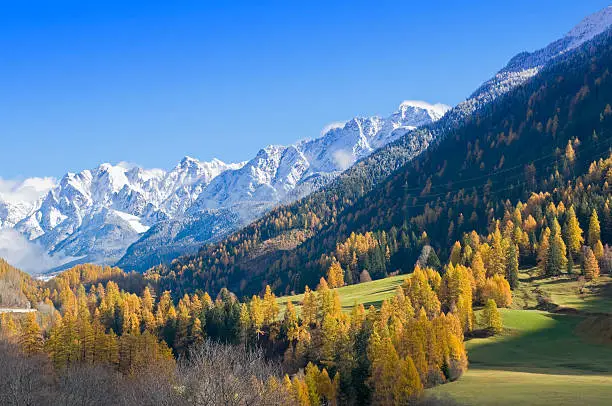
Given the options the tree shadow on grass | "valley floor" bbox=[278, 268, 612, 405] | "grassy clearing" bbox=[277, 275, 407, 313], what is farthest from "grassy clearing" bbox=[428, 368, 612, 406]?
"grassy clearing" bbox=[277, 275, 407, 313]

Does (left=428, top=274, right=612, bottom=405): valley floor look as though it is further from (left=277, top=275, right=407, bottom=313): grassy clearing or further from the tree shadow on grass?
(left=277, top=275, right=407, bottom=313): grassy clearing

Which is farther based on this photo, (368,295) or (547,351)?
(368,295)

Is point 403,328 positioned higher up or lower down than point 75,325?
lower down

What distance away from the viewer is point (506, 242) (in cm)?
15950

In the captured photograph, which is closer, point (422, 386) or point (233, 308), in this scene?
point (422, 386)

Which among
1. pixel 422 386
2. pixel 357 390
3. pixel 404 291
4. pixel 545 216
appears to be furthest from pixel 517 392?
pixel 545 216

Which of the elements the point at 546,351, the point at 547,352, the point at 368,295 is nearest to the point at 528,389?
the point at 547,352

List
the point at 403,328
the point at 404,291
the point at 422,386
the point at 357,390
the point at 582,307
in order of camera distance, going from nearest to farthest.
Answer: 1. the point at 422,386
2. the point at 357,390
3. the point at 403,328
4. the point at 582,307
5. the point at 404,291

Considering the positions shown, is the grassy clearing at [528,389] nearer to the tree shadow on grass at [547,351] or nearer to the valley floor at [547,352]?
the valley floor at [547,352]

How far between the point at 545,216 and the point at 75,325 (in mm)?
154172

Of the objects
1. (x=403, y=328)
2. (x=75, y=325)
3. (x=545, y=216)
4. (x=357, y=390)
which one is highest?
(x=545, y=216)

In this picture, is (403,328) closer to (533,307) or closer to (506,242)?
(533,307)

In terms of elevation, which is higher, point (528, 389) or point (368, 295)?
point (368, 295)

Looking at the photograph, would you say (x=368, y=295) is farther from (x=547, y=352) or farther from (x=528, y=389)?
(x=528, y=389)
